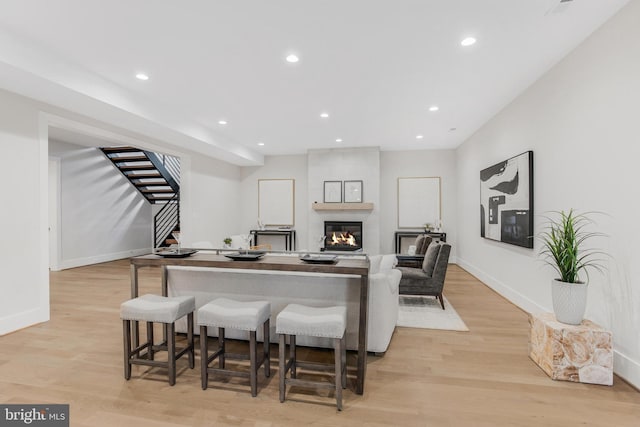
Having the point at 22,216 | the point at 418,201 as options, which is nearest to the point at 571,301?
the point at 418,201

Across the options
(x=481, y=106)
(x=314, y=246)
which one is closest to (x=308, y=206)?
(x=314, y=246)

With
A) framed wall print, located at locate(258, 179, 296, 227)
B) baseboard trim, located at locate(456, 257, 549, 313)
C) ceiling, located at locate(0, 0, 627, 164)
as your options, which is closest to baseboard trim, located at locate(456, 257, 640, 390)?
baseboard trim, located at locate(456, 257, 549, 313)

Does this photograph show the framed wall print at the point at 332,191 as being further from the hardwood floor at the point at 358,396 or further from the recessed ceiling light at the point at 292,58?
the hardwood floor at the point at 358,396

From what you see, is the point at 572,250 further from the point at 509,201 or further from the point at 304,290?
the point at 304,290

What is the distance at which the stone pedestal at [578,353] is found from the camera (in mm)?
2242

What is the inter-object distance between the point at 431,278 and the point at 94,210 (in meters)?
7.50

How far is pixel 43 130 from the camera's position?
3535mm

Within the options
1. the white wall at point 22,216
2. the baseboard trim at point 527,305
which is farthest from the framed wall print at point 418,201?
the white wall at point 22,216

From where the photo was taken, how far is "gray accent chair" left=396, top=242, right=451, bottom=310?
3901 millimetres

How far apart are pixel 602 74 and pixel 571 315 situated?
199cm

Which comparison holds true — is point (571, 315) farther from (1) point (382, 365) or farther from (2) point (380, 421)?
(2) point (380, 421)

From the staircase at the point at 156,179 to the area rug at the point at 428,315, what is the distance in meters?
6.44

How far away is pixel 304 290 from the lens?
2736 mm

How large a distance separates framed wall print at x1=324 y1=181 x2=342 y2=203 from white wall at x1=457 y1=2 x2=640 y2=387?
3946mm
